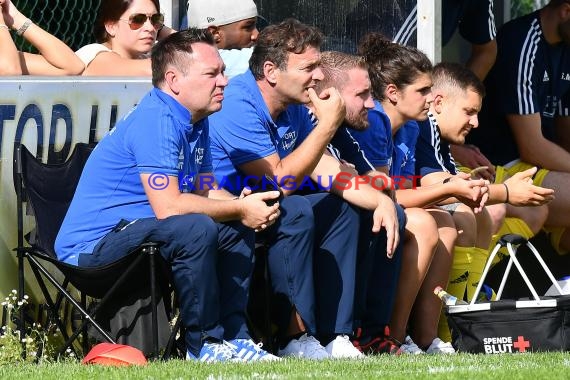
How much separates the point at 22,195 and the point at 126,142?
643 millimetres

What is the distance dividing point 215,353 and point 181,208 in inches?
24.2

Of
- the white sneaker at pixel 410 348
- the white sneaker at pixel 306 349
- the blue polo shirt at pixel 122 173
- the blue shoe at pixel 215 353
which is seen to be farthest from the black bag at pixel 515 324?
the blue polo shirt at pixel 122 173

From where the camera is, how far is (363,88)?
6844mm

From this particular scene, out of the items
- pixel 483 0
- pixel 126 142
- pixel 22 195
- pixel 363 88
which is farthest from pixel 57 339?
pixel 483 0

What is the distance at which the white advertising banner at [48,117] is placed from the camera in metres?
6.40

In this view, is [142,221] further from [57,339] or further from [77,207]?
[57,339]

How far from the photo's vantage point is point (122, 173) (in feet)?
19.3

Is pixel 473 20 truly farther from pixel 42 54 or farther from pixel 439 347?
pixel 42 54

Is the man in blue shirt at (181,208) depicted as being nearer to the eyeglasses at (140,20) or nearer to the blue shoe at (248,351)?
the blue shoe at (248,351)

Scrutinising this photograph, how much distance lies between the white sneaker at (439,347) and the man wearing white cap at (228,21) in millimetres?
1777

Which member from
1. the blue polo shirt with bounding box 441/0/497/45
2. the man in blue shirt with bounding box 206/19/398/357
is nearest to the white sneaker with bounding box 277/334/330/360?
the man in blue shirt with bounding box 206/19/398/357

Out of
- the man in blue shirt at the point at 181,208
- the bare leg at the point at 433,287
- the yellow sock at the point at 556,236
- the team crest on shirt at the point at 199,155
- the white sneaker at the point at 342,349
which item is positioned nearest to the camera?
the man in blue shirt at the point at 181,208

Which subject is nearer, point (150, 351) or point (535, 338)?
point (150, 351)

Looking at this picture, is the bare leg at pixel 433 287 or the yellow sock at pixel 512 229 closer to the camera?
the bare leg at pixel 433 287
